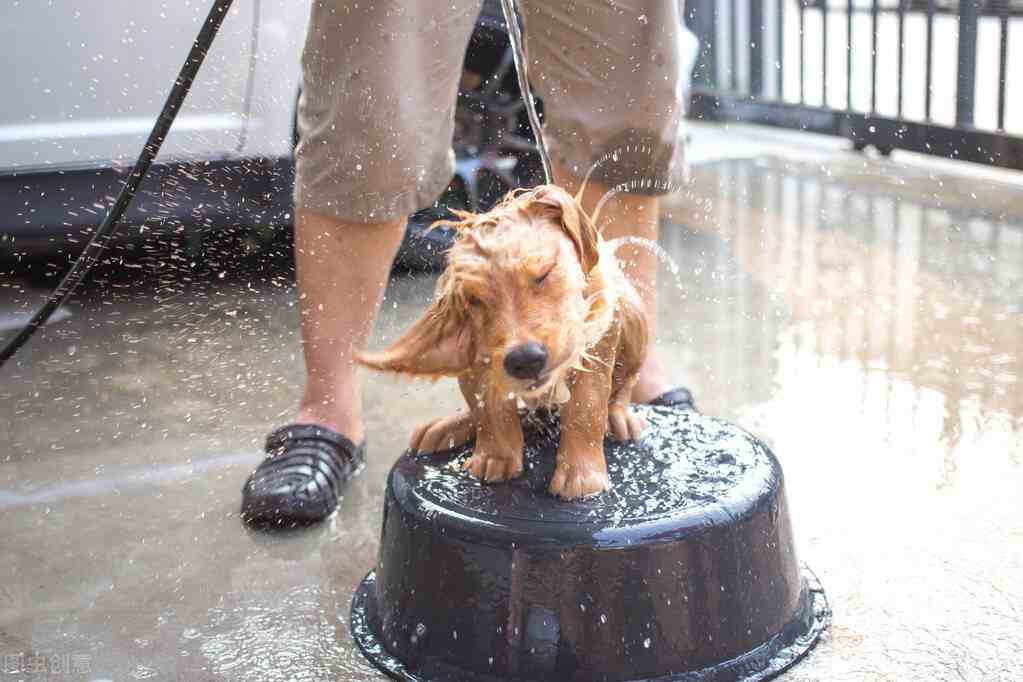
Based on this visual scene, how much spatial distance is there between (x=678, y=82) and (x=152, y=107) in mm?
2013

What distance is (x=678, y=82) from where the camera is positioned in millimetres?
2305

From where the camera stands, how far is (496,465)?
6.05 feet

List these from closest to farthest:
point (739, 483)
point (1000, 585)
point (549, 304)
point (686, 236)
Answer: point (549, 304)
point (739, 483)
point (1000, 585)
point (686, 236)

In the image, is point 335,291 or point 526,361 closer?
point 526,361

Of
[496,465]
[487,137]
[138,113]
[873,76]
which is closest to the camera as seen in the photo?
[496,465]

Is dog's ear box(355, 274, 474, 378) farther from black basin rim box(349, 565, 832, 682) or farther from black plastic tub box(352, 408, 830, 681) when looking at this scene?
black basin rim box(349, 565, 832, 682)

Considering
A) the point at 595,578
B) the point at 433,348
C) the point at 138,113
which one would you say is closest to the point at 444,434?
the point at 433,348

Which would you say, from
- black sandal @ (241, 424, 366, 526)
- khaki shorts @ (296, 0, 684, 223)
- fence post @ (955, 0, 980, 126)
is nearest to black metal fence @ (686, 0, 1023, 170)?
fence post @ (955, 0, 980, 126)

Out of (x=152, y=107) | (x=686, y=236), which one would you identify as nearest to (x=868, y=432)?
(x=686, y=236)

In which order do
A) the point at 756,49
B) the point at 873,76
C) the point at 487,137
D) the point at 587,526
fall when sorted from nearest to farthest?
the point at 587,526 < the point at 487,137 < the point at 873,76 < the point at 756,49

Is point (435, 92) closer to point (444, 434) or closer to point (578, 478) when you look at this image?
point (444, 434)

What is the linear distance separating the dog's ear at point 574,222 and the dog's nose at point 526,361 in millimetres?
189

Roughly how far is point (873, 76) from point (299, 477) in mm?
4538

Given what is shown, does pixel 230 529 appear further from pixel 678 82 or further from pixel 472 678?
pixel 678 82
